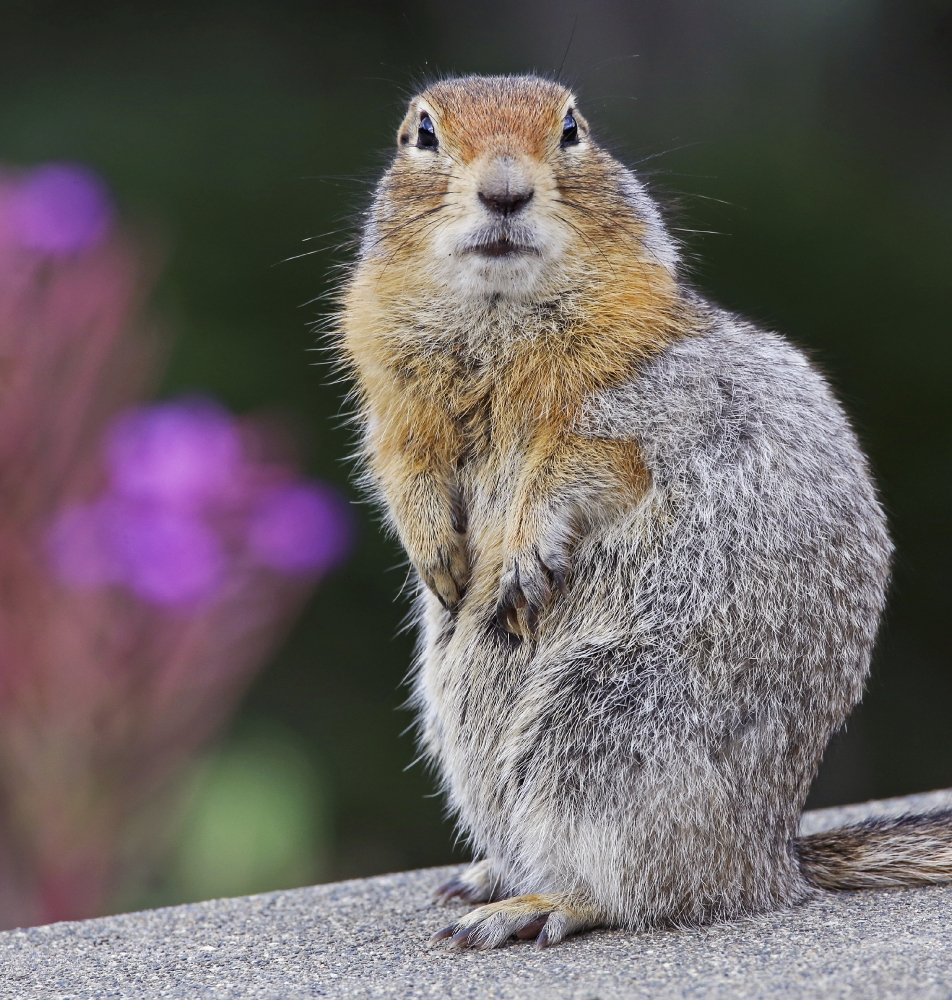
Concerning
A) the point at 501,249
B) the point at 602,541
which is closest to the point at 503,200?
the point at 501,249

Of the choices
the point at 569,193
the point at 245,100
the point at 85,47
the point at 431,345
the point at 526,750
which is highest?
the point at 85,47

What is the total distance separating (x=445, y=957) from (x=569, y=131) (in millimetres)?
2718

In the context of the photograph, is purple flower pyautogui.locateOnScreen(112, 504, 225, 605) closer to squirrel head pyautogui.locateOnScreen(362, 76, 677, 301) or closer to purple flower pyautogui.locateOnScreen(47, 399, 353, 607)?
purple flower pyautogui.locateOnScreen(47, 399, 353, 607)

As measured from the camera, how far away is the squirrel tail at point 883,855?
4551 mm

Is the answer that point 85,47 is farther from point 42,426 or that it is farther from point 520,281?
point 520,281

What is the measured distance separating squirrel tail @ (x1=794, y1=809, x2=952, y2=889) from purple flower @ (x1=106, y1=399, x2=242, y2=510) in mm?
3858

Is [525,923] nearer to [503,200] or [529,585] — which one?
[529,585]

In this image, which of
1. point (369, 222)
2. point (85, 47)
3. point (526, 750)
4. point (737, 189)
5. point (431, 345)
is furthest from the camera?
point (85, 47)

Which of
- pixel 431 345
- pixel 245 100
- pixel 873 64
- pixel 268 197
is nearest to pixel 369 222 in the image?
pixel 431 345

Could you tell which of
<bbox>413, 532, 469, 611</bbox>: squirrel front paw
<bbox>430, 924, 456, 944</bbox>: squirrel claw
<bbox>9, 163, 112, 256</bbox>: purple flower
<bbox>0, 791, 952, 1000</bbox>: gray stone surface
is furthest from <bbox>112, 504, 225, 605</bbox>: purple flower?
<bbox>430, 924, 456, 944</bbox>: squirrel claw

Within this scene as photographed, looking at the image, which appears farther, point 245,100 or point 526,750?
point 245,100

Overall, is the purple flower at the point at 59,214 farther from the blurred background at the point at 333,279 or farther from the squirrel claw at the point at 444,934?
the squirrel claw at the point at 444,934

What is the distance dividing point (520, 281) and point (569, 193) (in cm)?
38

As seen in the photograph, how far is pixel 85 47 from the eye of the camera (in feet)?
40.3
